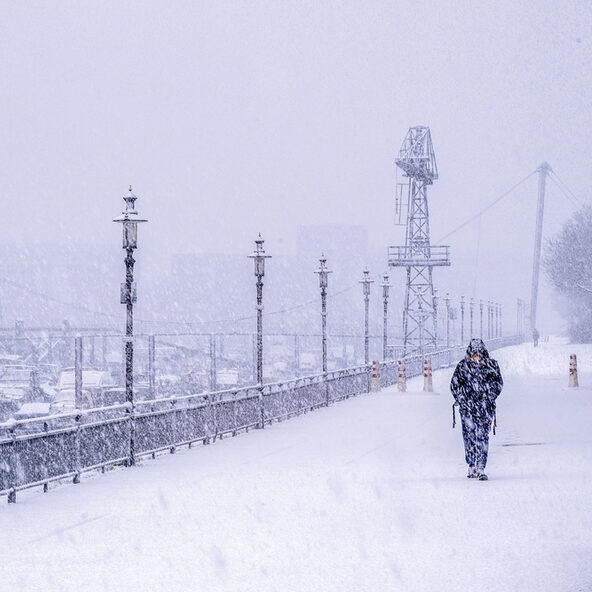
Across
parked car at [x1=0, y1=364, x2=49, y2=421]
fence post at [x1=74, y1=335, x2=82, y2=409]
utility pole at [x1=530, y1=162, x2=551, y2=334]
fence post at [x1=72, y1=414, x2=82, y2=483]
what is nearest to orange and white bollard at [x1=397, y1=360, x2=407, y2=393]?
parked car at [x1=0, y1=364, x2=49, y2=421]

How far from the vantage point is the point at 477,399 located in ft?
49.1

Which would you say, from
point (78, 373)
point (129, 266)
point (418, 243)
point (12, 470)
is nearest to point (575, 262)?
point (418, 243)

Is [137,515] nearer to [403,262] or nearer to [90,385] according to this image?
[90,385]

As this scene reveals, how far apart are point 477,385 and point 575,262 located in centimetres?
8666

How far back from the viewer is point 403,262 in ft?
284

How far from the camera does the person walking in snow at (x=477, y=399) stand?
14977 mm

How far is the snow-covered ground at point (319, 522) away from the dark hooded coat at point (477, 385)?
3.05 feet

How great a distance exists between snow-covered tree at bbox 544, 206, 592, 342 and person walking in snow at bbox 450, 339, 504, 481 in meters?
82.0

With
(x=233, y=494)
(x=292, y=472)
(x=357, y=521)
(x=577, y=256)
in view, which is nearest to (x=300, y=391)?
(x=292, y=472)

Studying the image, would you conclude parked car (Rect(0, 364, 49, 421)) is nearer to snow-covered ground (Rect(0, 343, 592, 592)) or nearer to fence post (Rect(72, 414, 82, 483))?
snow-covered ground (Rect(0, 343, 592, 592))

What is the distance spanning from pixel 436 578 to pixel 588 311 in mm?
98331

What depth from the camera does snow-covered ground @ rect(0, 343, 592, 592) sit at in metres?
8.75

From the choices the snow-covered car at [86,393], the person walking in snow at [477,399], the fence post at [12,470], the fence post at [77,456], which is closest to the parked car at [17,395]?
the snow-covered car at [86,393]

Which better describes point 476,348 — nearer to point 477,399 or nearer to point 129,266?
point 477,399
